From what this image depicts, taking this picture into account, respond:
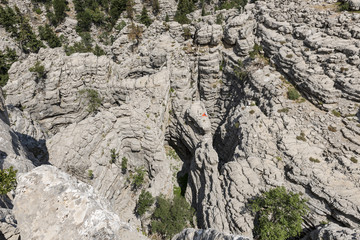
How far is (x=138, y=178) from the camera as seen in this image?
30.4 m

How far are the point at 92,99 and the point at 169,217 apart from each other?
26.8 meters

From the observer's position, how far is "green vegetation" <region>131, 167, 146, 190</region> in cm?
3028

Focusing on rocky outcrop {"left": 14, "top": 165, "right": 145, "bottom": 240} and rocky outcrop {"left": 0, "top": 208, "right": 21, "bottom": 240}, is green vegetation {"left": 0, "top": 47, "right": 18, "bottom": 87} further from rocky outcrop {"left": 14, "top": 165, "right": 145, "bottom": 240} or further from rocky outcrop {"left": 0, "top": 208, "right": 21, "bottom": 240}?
rocky outcrop {"left": 14, "top": 165, "right": 145, "bottom": 240}

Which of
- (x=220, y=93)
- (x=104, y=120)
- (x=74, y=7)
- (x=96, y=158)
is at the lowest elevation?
(x=220, y=93)

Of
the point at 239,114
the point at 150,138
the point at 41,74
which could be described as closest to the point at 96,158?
the point at 150,138

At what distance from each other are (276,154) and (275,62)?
19814 mm

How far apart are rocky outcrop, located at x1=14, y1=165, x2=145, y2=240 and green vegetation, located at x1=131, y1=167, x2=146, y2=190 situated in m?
22.1

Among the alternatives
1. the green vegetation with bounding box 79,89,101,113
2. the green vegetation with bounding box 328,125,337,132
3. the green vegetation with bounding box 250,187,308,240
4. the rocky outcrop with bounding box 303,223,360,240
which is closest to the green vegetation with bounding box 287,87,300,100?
the green vegetation with bounding box 328,125,337,132

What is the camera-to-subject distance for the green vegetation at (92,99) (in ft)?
124

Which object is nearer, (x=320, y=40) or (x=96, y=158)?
(x=96, y=158)

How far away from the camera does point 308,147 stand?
26.2 m

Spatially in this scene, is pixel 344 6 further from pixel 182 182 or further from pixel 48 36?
pixel 48 36

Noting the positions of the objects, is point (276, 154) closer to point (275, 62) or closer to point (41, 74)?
point (275, 62)

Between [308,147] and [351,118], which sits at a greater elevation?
[351,118]
